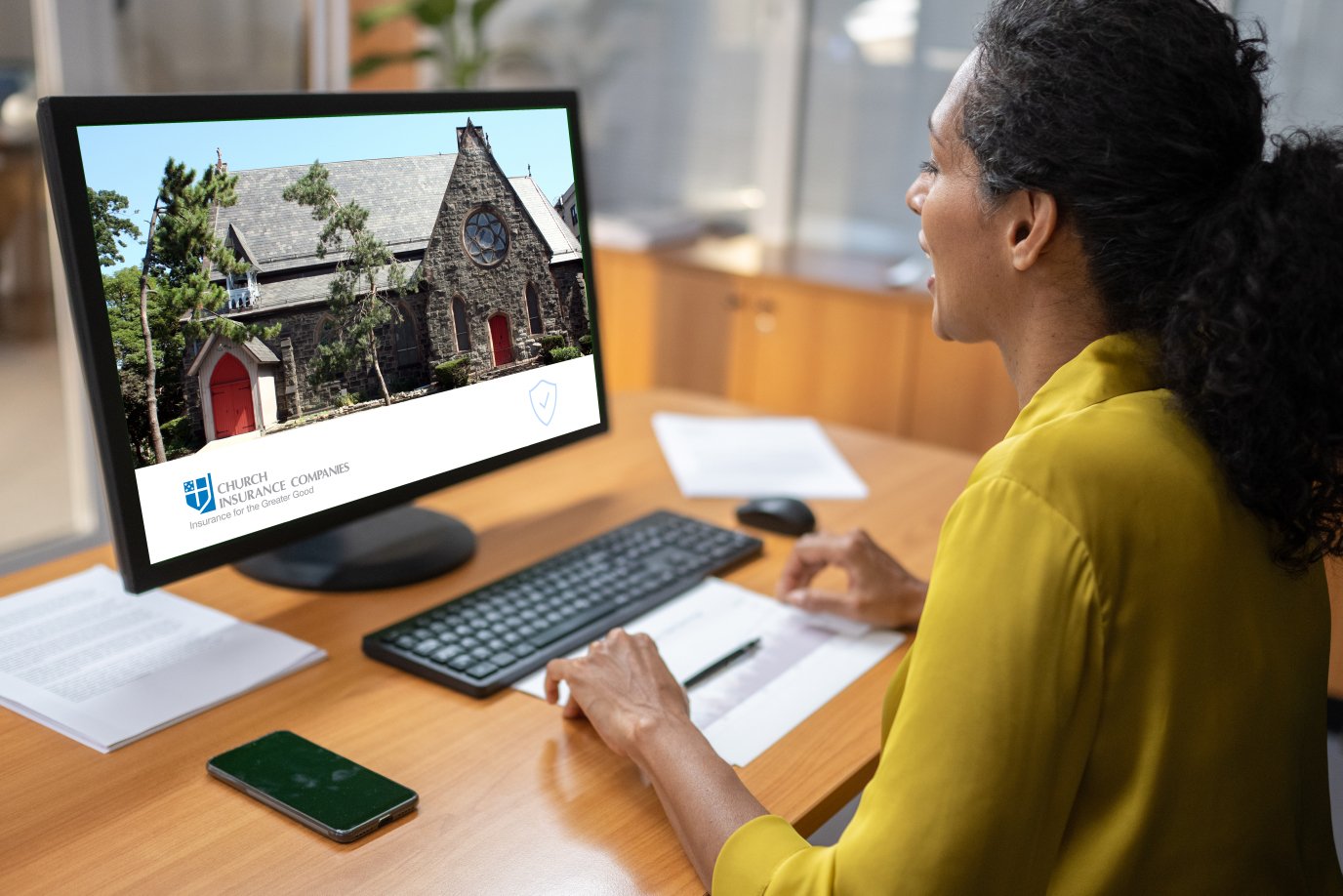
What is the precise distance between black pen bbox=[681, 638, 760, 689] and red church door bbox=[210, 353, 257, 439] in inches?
17.9

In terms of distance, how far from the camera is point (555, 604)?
1282 millimetres

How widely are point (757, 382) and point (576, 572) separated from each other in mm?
1723

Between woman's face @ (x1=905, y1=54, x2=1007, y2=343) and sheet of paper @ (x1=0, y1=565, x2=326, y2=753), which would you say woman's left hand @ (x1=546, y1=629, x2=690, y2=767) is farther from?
woman's face @ (x1=905, y1=54, x2=1007, y2=343)

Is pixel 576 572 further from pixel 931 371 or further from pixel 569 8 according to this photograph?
pixel 569 8

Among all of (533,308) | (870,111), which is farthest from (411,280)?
(870,111)

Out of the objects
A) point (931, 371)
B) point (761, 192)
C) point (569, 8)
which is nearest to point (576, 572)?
point (931, 371)

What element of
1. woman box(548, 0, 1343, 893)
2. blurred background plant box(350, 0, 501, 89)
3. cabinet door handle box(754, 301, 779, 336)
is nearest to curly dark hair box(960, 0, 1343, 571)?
woman box(548, 0, 1343, 893)

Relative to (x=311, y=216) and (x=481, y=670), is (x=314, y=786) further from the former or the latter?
(x=311, y=216)

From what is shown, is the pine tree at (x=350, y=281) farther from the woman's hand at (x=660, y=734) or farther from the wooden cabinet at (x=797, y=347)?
the wooden cabinet at (x=797, y=347)

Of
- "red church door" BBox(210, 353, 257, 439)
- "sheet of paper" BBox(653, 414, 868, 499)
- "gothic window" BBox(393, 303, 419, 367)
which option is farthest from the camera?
"sheet of paper" BBox(653, 414, 868, 499)

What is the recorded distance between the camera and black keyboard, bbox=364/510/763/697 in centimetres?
116

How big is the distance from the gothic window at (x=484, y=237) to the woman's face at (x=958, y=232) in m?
0.49

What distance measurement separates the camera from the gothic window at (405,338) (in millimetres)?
1245

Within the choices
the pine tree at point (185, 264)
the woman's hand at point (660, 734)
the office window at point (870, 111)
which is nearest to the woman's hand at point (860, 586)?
the woman's hand at point (660, 734)
